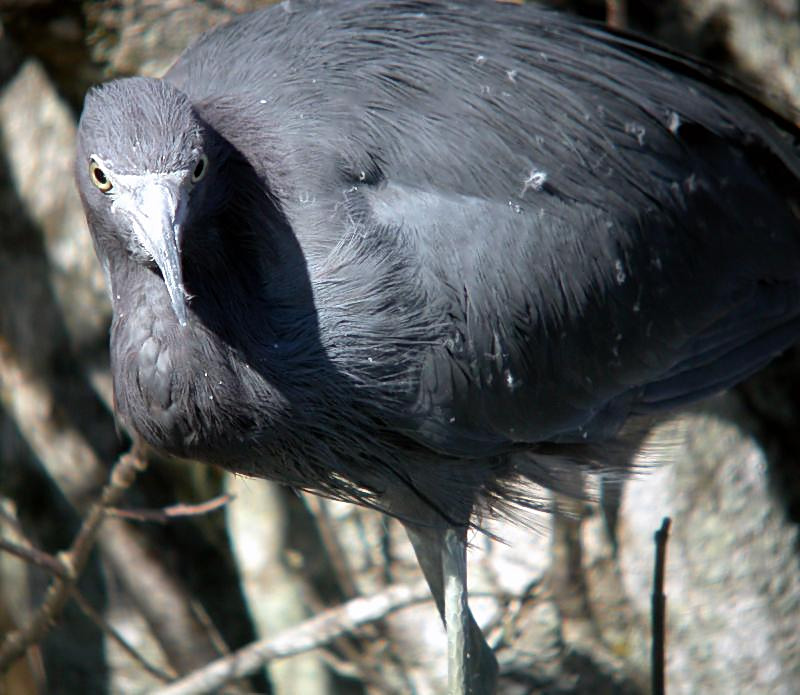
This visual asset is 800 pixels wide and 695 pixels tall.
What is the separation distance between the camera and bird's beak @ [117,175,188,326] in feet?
5.18

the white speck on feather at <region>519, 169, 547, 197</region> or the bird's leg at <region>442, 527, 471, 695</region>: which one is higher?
the white speck on feather at <region>519, 169, 547, 197</region>

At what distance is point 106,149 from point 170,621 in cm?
185

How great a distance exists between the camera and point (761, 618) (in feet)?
10.8

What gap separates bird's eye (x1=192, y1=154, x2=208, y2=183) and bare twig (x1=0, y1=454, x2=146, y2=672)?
2.15 feet

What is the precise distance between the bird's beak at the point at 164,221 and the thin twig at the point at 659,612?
86 centimetres

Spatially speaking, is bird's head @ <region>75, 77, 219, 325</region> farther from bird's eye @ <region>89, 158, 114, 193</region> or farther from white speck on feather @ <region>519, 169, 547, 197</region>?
white speck on feather @ <region>519, 169, 547, 197</region>

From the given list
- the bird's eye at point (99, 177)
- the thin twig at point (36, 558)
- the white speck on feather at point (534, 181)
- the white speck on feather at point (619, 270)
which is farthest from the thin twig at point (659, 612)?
the thin twig at point (36, 558)

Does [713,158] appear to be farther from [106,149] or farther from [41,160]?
[41,160]

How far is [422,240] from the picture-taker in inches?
78.5

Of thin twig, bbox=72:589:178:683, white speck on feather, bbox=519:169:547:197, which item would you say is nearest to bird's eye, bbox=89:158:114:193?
white speck on feather, bbox=519:169:547:197

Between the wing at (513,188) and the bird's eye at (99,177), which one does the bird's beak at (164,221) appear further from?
the wing at (513,188)

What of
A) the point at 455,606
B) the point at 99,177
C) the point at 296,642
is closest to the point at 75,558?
the point at 296,642

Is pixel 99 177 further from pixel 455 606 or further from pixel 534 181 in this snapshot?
pixel 455 606

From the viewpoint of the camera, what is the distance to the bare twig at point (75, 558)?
215cm
